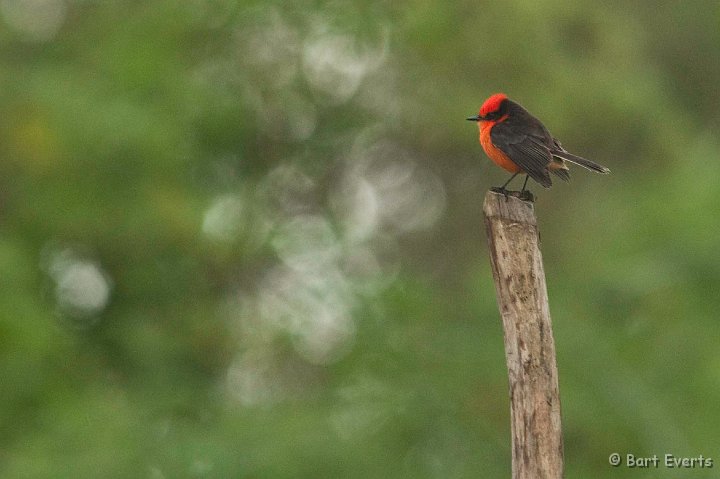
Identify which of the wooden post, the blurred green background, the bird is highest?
the blurred green background

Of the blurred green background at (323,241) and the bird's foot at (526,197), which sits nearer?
the bird's foot at (526,197)

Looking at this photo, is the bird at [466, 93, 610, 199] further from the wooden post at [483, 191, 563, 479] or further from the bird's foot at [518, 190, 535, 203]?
the wooden post at [483, 191, 563, 479]

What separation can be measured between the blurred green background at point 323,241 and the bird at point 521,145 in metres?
2.32

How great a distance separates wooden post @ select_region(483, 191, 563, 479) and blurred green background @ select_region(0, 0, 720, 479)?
3198 millimetres

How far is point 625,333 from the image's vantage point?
9.46m

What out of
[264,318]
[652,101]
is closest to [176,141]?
[264,318]

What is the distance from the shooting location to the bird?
6121 millimetres

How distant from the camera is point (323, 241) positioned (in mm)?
12367

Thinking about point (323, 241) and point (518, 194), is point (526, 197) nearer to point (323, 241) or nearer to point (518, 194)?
point (518, 194)

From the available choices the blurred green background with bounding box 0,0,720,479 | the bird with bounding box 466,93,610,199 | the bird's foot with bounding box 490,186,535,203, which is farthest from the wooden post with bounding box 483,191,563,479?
the blurred green background with bounding box 0,0,720,479

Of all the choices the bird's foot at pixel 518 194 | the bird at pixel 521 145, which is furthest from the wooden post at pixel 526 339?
the bird at pixel 521 145

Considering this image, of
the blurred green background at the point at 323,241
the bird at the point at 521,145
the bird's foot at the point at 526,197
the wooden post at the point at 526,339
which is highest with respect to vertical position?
the blurred green background at the point at 323,241

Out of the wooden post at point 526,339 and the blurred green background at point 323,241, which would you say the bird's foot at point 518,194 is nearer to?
the wooden post at point 526,339

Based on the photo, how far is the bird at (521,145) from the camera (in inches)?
241
